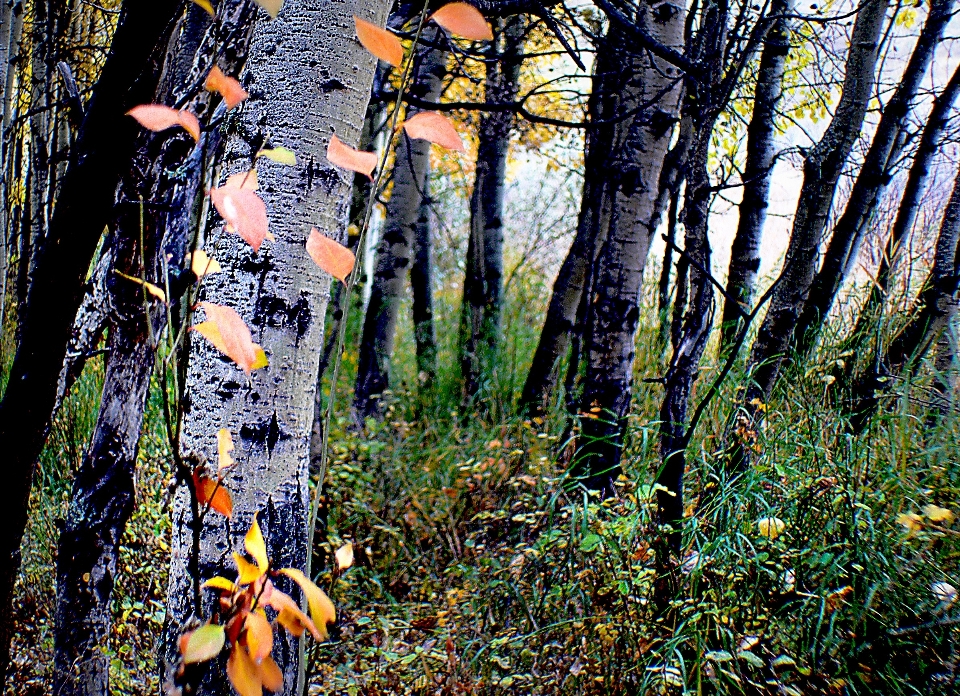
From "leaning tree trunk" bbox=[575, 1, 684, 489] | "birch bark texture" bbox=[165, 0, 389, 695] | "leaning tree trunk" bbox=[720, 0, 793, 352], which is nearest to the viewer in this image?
"birch bark texture" bbox=[165, 0, 389, 695]

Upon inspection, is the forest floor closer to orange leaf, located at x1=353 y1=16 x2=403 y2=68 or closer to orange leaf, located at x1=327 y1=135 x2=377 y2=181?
orange leaf, located at x1=327 y1=135 x2=377 y2=181

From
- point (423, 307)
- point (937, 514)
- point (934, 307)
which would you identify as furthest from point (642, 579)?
point (423, 307)

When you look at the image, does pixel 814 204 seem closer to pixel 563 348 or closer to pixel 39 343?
pixel 563 348

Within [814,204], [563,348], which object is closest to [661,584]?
[814,204]

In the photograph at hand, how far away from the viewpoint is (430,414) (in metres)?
4.70

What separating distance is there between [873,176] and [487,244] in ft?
9.72

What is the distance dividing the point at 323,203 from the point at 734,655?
1452 mm

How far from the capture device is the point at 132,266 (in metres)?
1.86

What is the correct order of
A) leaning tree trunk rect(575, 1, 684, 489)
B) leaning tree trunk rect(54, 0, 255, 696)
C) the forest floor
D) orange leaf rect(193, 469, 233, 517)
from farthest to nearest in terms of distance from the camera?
leaning tree trunk rect(575, 1, 684, 489) → leaning tree trunk rect(54, 0, 255, 696) → the forest floor → orange leaf rect(193, 469, 233, 517)

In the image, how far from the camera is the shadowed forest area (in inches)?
34.3

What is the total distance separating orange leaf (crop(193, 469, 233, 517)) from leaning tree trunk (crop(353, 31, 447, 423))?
385cm

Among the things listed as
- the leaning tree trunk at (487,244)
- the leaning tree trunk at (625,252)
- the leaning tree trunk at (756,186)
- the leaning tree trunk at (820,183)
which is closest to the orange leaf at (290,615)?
the leaning tree trunk at (625,252)

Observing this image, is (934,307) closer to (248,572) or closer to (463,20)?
(463,20)

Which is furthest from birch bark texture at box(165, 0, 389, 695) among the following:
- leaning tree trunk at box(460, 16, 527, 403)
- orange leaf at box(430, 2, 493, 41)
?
leaning tree trunk at box(460, 16, 527, 403)
